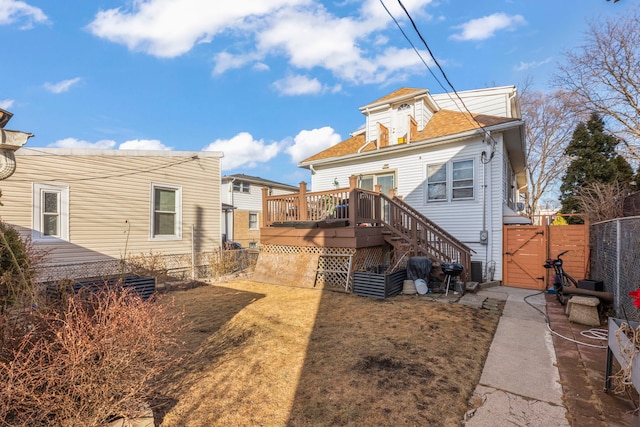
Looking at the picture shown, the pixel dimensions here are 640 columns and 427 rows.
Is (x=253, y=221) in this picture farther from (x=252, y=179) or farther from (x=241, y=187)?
(x=252, y=179)

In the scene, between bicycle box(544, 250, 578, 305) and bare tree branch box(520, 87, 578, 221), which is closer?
bicycle box(544, 250, 578, 305)

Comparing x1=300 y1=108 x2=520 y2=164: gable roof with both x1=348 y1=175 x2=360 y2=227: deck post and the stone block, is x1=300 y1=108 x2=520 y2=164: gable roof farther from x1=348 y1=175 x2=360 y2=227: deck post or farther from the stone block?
the stone block

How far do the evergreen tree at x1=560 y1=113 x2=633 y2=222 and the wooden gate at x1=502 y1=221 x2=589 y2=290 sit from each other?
28.5 ft

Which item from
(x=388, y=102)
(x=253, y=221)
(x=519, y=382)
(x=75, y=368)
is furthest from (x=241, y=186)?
(x=519, y=382)

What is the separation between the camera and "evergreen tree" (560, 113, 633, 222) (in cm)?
1474

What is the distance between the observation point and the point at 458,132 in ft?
31.0

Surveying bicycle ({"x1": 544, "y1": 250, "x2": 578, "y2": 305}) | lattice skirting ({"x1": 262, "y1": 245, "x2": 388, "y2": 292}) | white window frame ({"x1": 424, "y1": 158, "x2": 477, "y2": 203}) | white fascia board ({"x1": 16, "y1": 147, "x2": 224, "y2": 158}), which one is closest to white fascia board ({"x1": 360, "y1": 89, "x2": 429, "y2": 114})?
white window frame ({"x1": 424, "y1": 158, "x2": 477, "y2": 203})

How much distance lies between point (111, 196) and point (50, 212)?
131 cm

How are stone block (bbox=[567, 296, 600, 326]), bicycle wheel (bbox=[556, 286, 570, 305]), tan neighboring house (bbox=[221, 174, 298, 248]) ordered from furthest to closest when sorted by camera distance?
tan neighboring house (bbox=[221, 174, 298, 248])
bicycle wheel (bbox=[556, 286, 570, 305])
stone block (bbox=[567, 296, 600, 326])

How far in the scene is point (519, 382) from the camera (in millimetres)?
3188

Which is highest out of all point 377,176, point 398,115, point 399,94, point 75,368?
point 399,94

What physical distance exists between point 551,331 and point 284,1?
707cm

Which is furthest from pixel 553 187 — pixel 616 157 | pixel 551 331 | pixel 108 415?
pixel 108 415

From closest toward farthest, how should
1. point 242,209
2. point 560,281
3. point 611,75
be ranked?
point 560,281
point 611,75
point 242,209
